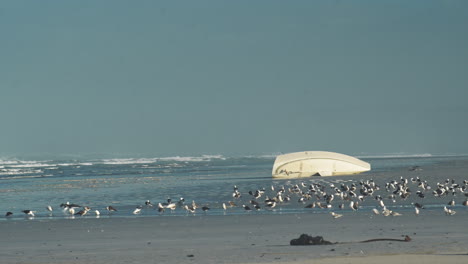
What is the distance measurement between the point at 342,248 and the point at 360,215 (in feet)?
32.4

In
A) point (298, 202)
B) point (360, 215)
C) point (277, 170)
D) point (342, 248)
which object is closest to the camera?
point (342, 248)

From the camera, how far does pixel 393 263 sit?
14367 millimetres

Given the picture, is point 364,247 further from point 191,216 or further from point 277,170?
point 277,170

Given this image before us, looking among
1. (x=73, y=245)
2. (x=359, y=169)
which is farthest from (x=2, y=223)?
(x=359, y=169)

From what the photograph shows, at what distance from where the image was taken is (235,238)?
20.1 m

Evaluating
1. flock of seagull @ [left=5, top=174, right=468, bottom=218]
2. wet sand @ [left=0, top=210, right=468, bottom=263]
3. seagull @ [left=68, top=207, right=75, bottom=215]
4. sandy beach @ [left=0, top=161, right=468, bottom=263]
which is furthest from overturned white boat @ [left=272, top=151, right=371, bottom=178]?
wet sand @ [left=0, top=210, right=468, bottom=263]

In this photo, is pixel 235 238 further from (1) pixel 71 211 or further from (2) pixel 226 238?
(1) pixel 71 211

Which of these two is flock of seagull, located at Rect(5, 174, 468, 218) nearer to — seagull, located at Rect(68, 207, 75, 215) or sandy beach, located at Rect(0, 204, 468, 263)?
seagull, located at Rect(68, 207, 75, 215)

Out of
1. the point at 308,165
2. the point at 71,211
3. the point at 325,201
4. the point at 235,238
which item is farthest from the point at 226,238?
the point at 308,165

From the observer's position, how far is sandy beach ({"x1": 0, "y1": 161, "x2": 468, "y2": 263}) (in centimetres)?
1591

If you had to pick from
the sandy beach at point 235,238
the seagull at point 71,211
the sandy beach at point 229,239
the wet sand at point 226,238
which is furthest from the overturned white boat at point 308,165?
the wet sand at point 226,238

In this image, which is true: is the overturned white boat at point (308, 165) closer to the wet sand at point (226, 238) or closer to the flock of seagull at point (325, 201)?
the flock of seagull at point (325, 201)

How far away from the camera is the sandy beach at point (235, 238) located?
52.2ft

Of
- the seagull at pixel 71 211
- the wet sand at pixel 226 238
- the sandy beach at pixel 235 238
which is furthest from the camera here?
the seagull at pixel 71 211
